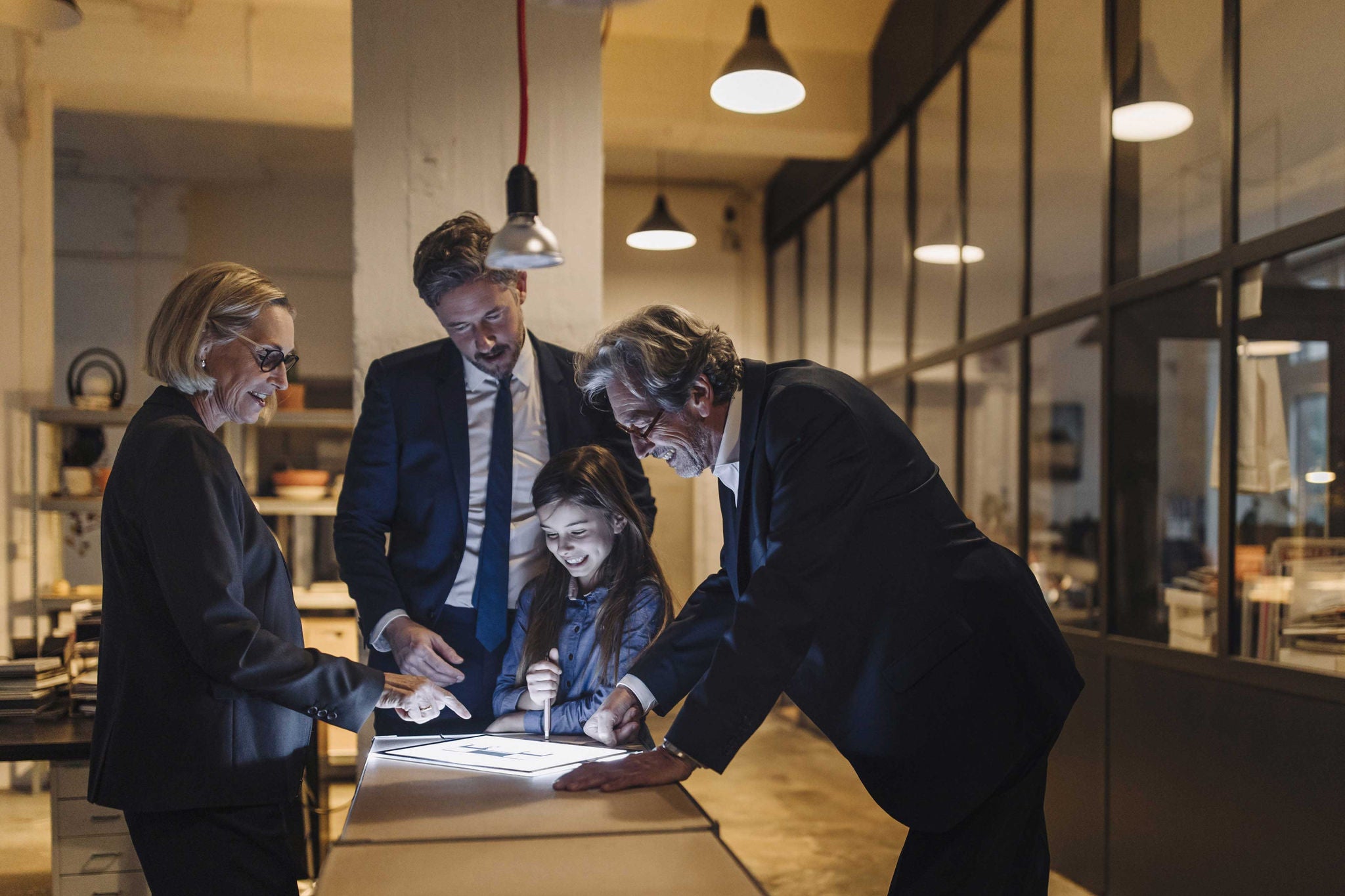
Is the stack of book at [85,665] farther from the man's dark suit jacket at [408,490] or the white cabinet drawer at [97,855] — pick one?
the man's dark suit jacket at [408,490]

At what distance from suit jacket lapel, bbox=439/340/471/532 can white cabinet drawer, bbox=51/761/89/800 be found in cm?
148

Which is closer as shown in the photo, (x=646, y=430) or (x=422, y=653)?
(x=646, y=430)

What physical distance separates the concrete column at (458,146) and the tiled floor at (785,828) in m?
2.28

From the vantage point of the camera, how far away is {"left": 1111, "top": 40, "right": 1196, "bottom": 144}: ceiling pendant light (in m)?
3.85

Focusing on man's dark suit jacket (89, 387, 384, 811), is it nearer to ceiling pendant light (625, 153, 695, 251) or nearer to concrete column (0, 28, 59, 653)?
concrete column (0, 28, 59, 653)

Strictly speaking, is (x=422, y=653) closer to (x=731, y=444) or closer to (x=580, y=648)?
(x=580, y=648)

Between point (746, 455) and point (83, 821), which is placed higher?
point (746, 455)

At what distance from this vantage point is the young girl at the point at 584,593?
8.02 ft

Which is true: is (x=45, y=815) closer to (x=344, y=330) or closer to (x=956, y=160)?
(x=344, y=330)

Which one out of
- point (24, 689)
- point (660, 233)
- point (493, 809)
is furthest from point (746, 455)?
point (660, 233)

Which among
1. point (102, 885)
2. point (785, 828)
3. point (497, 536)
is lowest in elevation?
point (785, 828)

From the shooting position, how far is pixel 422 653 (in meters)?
2.29

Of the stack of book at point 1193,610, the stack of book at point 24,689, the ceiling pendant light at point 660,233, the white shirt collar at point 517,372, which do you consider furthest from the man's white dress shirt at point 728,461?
the ceiling pendant light at point 660,233

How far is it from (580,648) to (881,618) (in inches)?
34.4
